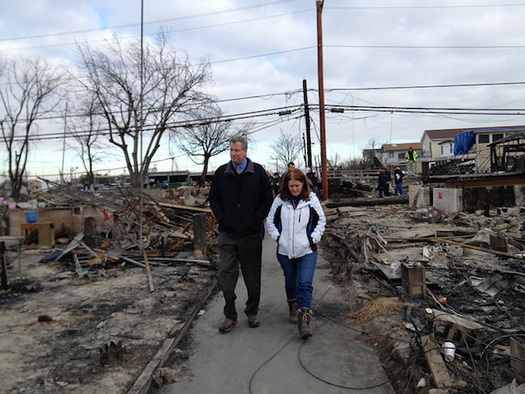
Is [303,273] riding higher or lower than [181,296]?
higher

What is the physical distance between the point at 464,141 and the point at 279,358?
2641 cm

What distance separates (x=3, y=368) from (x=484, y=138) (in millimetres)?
47444

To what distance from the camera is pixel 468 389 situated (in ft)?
8.79

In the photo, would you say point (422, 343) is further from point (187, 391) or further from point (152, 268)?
point (152, 268)

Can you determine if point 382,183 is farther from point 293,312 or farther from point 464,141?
point 293,312

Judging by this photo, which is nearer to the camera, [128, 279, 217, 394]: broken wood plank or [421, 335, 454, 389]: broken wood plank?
[421, 335, 454, 389]: broken wood plank

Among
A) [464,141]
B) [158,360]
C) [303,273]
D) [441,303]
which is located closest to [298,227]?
[303,273]

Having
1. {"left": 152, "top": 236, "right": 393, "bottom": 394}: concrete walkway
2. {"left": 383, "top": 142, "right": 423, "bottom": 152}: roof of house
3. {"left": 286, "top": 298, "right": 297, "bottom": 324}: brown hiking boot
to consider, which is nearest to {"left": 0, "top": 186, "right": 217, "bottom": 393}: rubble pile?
{"left": 152, "top": 236, "right": 393, "bottom": 394}: concrete walkway

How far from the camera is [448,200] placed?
46.1 ft

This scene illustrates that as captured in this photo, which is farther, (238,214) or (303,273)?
(238,214)

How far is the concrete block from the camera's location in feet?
44.3

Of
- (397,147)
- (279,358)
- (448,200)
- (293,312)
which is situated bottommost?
(279,358)

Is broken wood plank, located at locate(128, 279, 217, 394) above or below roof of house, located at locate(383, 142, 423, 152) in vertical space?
below

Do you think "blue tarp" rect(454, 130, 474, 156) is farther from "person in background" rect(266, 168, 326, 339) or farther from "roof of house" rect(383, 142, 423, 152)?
"roof of house" rect(383, 142, 423, 152)
